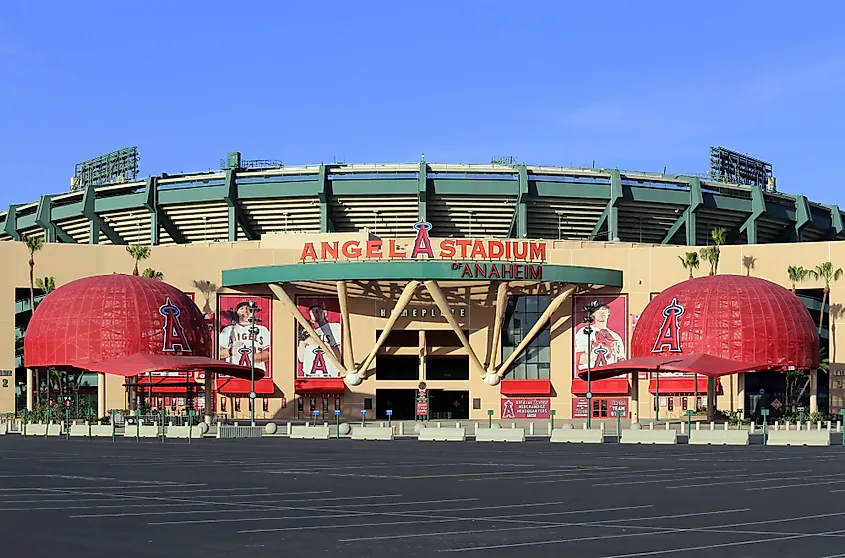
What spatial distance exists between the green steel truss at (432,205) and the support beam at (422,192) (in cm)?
8

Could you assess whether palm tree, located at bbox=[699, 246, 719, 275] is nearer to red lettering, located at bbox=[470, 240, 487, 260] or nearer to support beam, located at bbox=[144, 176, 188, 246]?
red lettering, located at bbox=[470, 240, 487, 260]

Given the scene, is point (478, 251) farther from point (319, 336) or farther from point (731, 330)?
point (731, 330)

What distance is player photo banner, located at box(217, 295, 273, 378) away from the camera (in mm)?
101250

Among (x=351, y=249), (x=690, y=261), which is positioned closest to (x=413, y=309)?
(x=351, y=249)

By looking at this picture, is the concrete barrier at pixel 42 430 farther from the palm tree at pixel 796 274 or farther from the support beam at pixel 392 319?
the palm tree at pixel 796 274

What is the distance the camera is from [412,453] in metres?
51.3

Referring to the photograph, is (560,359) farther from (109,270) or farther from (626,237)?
(109,270)

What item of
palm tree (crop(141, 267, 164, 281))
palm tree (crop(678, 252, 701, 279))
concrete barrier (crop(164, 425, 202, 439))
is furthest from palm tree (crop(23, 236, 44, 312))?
palm tree (crop(678, 252, 701, 279))

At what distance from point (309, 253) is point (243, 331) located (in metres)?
8.25

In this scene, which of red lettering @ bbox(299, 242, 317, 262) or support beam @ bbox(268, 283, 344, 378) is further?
red lettering @ bbox(299, 242, 317, 262)

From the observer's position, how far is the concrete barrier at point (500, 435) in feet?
210

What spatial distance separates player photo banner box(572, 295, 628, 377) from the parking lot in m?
54.1

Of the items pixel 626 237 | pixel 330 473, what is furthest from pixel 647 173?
pixel 330 473

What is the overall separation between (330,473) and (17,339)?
76.9m
